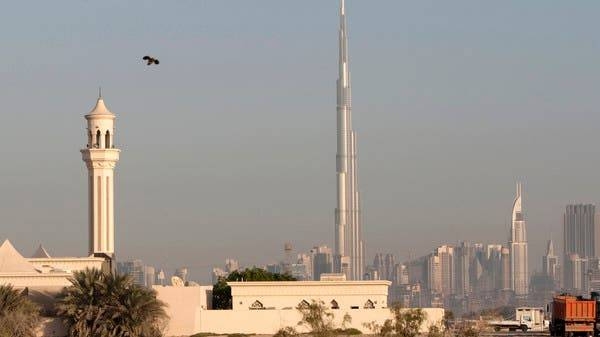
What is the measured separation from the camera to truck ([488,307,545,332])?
13612 centimetres

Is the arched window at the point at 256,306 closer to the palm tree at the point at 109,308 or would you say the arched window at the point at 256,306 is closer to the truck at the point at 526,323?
the palm tree at the point at 109,308

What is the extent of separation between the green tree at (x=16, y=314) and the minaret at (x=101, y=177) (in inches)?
653

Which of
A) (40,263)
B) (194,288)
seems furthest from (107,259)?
(194,288)

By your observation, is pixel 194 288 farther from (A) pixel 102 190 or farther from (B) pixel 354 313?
(A) pixel 102 190

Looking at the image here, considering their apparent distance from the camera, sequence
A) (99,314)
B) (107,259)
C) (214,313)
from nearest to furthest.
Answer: (99,314) < (214,313) < (107,259)

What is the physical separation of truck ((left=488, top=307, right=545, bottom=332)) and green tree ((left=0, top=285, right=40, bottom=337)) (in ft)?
142

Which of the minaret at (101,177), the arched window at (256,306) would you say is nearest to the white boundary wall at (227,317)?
the arched window at (256,306)

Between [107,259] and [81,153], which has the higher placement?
[81,153]

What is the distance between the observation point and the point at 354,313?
107938 mm

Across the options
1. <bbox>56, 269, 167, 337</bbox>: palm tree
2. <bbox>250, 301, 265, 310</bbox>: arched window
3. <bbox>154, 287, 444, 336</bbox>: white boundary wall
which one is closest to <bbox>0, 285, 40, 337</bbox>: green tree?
<bbox>56, 269, 167, 337</bbox>: palm tree

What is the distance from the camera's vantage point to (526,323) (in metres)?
137

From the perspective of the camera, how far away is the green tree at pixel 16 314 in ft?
320

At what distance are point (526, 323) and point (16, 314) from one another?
5072cm

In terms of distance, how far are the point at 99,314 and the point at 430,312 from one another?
20818 millimetres
